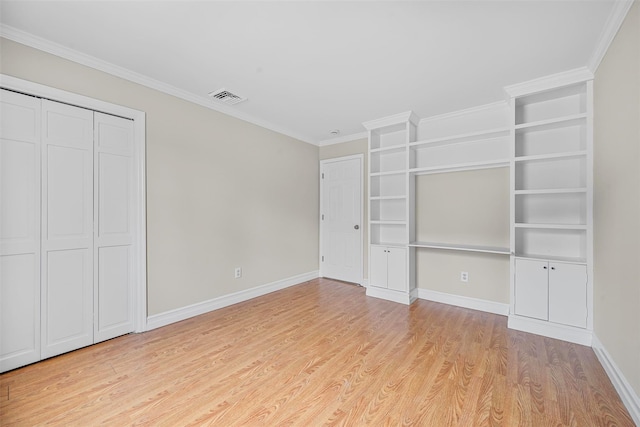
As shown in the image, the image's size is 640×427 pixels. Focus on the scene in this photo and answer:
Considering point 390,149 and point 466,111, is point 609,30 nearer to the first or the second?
point 466,111

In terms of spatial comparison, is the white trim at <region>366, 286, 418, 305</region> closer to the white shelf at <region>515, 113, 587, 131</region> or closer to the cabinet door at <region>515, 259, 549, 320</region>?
the cabinet door at <region>515, 259, 549, 320</region>

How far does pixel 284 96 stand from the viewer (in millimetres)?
3049

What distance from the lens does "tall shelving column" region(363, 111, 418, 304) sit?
3580 millimetres

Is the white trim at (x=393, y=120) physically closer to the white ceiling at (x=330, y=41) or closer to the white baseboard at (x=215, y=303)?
the white ceiling at (x=330, y=41)

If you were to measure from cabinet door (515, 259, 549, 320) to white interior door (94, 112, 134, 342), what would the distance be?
391 centimetres

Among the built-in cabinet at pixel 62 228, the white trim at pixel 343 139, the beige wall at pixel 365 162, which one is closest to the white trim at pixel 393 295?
the beige wall at pixel 365 162

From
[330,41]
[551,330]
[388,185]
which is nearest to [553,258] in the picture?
[551,330]

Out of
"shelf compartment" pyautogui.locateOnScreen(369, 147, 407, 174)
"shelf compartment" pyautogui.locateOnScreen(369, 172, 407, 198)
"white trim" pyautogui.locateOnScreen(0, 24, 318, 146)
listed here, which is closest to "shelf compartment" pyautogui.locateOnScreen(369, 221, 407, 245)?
"shelf compartment" pyautogui.locateOnScreen(369, 172, 407, 198)

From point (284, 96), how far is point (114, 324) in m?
2.89

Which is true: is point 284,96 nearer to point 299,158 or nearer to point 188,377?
point 299,158

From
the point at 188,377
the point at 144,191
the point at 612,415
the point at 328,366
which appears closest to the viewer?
the point at 612,415

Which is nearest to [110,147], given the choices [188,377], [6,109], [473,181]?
[6,109]

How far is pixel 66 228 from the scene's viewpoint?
2.23 meters

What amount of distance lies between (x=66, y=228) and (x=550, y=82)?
4623 millimetres
